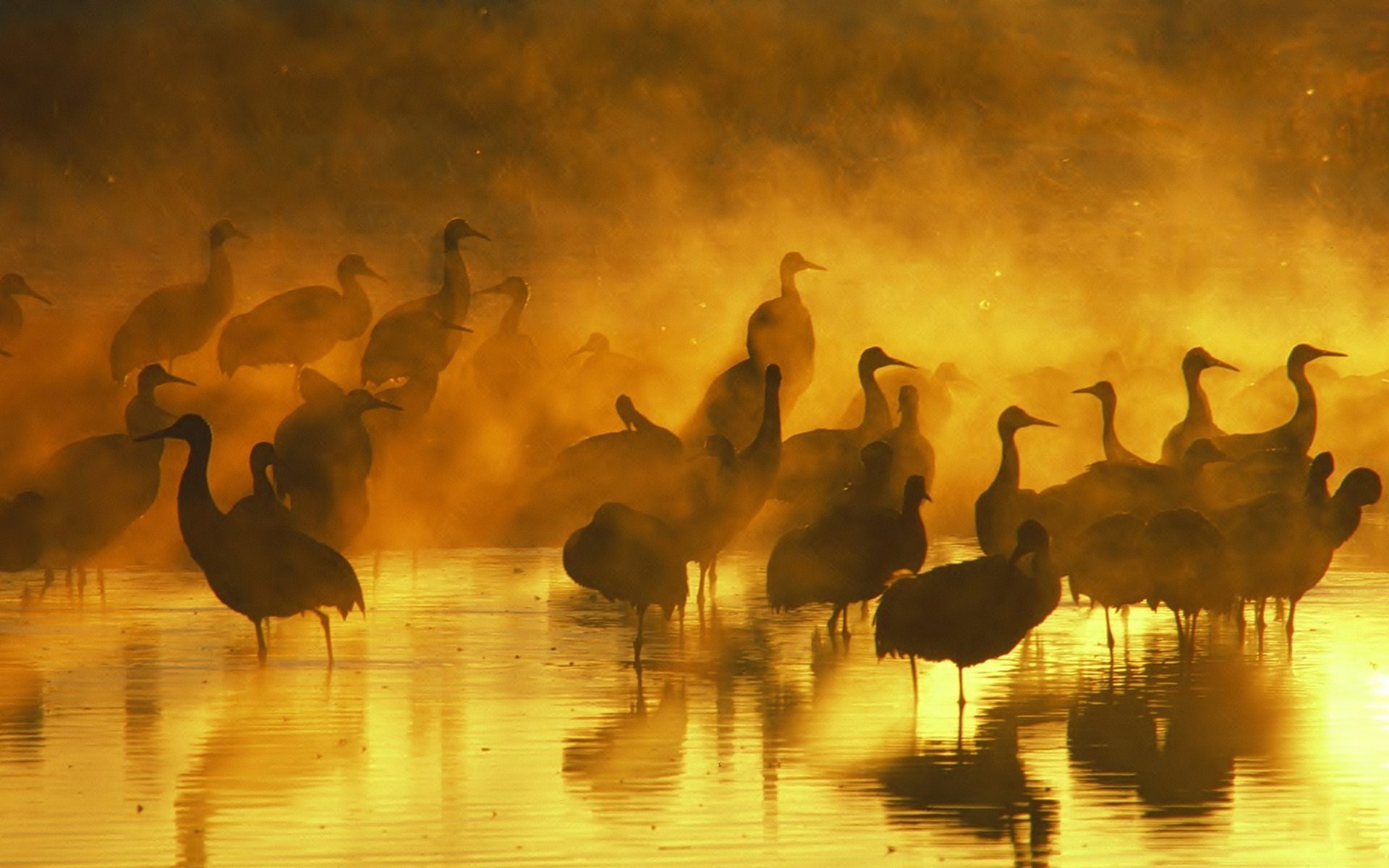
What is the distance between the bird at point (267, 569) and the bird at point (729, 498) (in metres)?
2.99

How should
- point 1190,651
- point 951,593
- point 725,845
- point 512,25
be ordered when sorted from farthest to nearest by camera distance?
point 512,25
point 1190,651
point 951,593
point 725,845

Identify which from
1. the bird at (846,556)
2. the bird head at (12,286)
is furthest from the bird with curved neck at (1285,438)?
the bird head at (12,286)

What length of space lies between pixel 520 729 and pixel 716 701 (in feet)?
4.27

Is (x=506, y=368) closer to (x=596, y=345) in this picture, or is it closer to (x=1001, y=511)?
(x=596, y=345)

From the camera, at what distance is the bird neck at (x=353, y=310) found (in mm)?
25703

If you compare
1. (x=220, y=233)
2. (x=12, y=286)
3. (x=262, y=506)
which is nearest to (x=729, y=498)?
(x=262, y=506)

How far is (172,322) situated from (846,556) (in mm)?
11172

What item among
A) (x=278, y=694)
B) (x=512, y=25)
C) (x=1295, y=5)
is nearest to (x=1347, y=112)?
(x=1295, y=5)

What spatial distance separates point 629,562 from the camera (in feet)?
52.8

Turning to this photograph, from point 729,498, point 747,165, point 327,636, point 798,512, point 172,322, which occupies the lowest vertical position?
point 327,636

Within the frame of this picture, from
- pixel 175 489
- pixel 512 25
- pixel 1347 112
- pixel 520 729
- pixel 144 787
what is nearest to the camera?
pixel 144 787

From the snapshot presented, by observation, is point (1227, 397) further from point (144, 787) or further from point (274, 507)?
point (144, 787)

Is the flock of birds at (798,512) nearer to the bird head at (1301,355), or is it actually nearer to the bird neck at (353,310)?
the bird head at (1301,355)

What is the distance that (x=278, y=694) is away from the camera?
1439 centimetres
